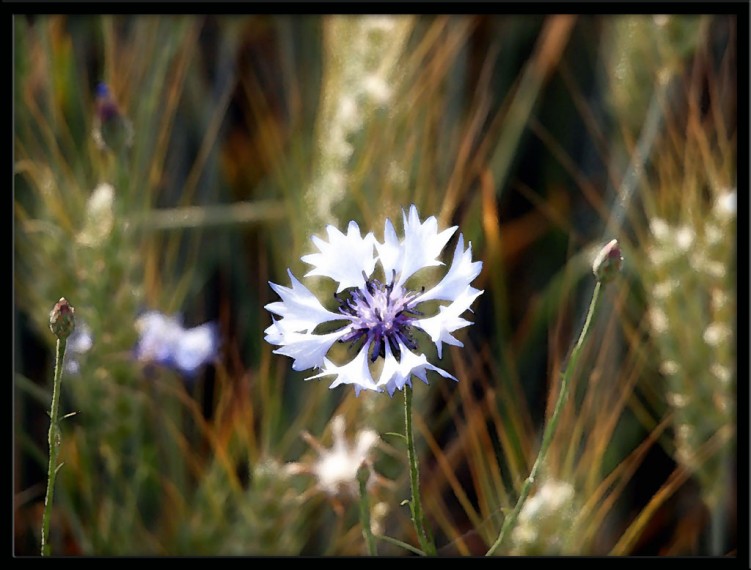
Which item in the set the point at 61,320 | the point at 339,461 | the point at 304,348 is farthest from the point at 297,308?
the point at 339,461

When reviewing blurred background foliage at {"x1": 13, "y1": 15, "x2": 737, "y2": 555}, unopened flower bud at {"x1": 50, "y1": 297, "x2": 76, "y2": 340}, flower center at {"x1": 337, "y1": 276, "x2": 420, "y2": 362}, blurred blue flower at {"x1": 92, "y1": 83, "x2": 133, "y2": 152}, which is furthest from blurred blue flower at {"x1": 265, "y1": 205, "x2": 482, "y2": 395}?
blurred blue flower at {"x1": 92, "y1": 83, "x2": 133, "y2": 152}

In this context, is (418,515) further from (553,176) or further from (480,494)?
(553,176)

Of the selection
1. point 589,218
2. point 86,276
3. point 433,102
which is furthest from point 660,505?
point 86,276

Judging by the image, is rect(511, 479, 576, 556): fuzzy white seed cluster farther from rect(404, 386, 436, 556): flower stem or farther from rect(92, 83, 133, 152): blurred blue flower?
rect(92, 83, 133, 152): blurred blue flower

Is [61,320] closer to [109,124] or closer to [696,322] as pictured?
[109,124]

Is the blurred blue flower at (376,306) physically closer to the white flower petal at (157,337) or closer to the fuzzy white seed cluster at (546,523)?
the fuzzy white seed cluster at (546,523)

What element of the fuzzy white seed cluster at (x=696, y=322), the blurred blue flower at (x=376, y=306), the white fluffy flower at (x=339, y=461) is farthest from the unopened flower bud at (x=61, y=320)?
the fuzzy white seed cluster at (x=696, y=322)
